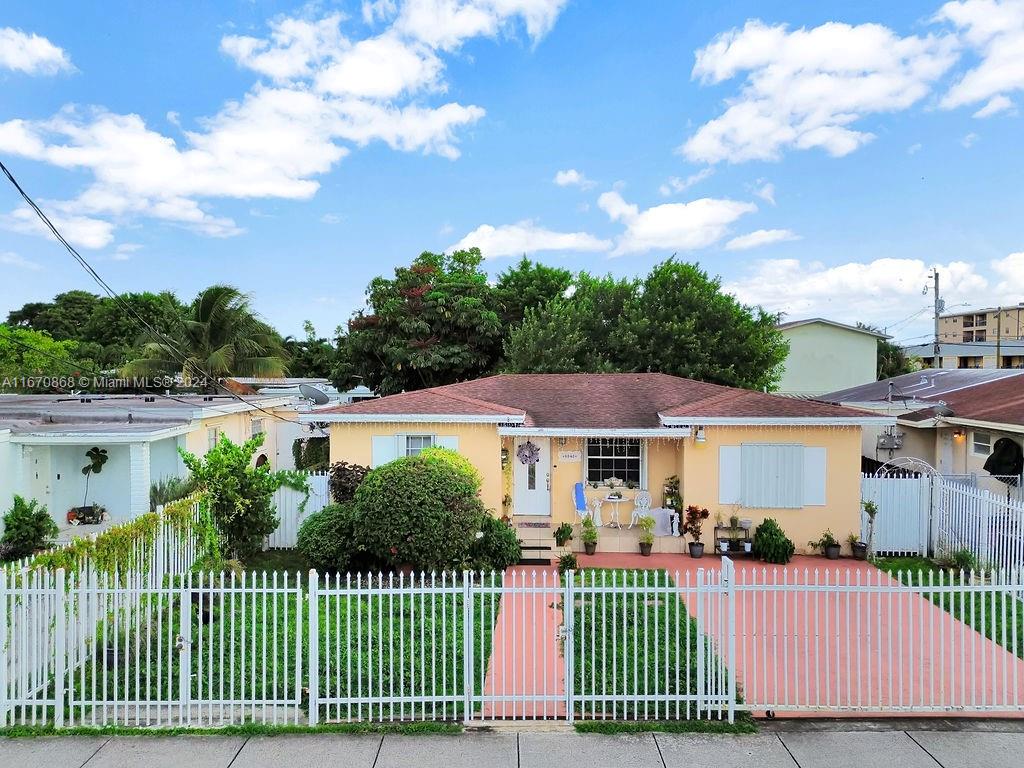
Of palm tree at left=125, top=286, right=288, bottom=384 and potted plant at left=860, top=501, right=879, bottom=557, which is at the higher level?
palm tree at left=125, top=286, right=288, bottom=384

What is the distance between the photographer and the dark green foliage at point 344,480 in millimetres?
13836

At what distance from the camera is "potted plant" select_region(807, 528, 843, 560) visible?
13.9 m

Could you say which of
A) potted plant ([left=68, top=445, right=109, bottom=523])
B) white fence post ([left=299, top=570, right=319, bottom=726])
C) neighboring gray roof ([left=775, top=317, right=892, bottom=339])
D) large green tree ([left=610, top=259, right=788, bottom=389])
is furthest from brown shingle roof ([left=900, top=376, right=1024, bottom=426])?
potted plant ([left=68, top=445, right=109, bottom=523])

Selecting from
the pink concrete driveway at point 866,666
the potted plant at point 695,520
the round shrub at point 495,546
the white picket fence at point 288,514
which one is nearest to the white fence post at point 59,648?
the pink concrete driveway at point 866,666

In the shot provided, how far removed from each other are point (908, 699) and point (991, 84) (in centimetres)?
1606

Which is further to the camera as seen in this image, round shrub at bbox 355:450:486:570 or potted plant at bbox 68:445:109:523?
potted plant at bbox 68:445:109:523

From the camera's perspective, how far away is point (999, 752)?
6.12 metres

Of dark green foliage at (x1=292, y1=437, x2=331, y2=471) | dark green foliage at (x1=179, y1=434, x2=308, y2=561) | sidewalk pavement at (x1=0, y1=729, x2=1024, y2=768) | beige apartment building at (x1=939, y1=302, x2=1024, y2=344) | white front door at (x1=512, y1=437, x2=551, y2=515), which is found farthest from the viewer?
beige apartment building at (x1=939, y1=302, x2=1024, y2=344)

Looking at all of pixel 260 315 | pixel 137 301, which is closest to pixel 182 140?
pixel 260 315

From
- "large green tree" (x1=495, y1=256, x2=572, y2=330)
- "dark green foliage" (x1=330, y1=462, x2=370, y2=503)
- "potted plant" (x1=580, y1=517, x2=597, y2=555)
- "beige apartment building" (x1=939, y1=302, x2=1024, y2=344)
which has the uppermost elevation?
"beige apartment building" (x1=939, y1=302, x2=1024, y2=344)

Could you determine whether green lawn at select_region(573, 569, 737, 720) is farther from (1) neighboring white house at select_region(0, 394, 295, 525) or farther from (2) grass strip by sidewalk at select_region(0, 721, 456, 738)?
(1) neighboring white house at select_region(0, 394, 295, 525)

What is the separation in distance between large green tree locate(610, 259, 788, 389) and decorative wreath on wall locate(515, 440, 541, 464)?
13.6 m

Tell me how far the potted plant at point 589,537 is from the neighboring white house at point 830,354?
2701 centimetres

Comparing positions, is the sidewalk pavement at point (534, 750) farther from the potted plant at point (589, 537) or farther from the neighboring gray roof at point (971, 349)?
the neighboring gray roof at point (971, 349)
